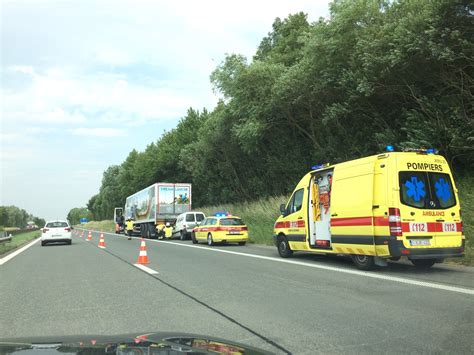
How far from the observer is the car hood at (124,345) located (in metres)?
3.25

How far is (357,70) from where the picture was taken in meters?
19.3

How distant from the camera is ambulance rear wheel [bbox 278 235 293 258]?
14.8m

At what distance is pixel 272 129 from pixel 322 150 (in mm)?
5281

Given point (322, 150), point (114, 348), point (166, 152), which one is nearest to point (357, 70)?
point (322, 150)

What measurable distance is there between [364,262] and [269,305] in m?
4.63

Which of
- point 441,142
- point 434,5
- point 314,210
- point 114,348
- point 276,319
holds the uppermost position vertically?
point 434,5

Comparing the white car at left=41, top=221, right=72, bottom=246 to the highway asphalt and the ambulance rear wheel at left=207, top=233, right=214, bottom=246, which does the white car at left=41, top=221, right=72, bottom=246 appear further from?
the highway asphalt

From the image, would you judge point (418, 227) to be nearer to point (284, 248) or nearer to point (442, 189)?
point (442, 189)

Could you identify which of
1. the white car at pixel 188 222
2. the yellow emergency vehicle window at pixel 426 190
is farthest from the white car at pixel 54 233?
the yellow emergency vehicle window at pixel 426 190

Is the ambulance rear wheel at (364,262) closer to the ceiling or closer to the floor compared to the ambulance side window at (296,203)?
closer to the floor

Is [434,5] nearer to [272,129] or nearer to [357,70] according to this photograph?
[357,70]

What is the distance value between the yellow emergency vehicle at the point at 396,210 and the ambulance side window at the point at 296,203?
1.86m

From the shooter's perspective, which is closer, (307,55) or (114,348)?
(114,348)

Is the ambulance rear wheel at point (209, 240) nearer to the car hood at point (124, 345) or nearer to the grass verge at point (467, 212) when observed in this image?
the grass verge at point (467, 212)
